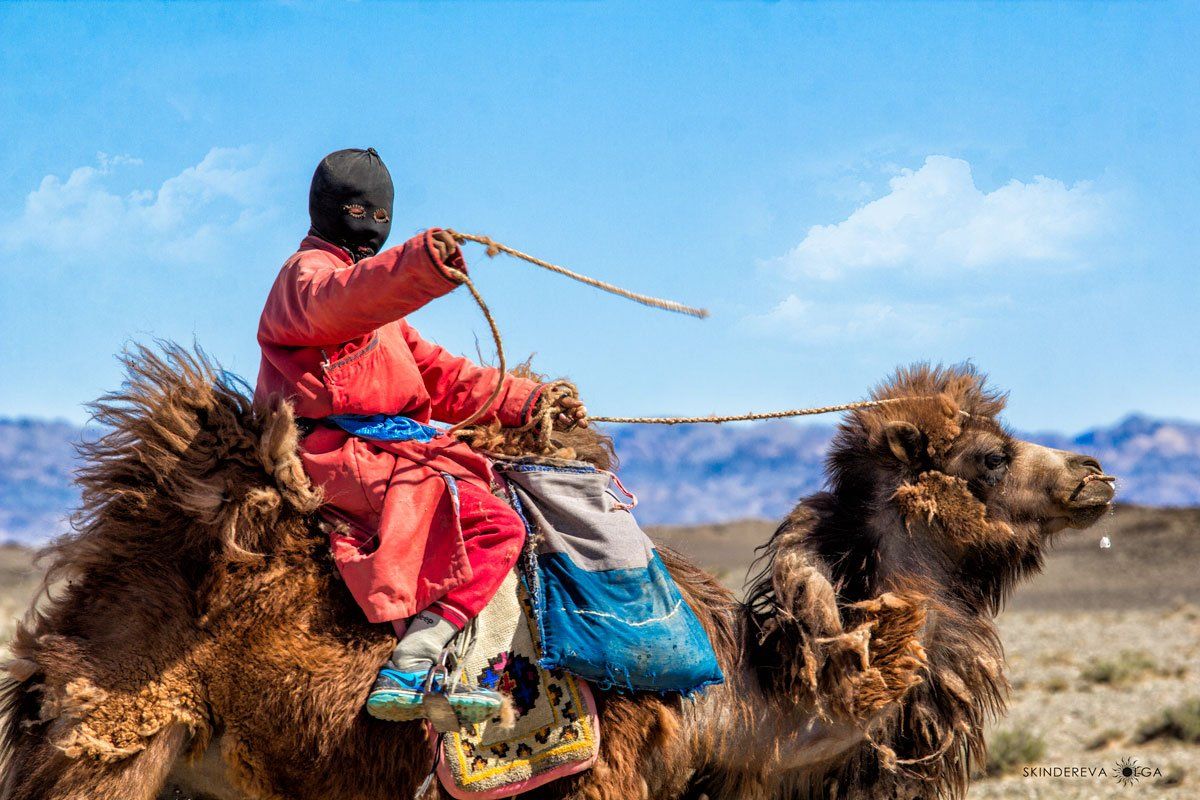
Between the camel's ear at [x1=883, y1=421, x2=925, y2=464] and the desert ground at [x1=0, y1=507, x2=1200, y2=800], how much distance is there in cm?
93

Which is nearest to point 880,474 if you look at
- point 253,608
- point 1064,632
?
point 253,608

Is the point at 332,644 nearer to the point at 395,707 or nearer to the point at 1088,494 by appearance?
the point at 395,707

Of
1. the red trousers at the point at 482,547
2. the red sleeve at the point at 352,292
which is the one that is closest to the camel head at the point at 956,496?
the red trousers at the point at 482,547

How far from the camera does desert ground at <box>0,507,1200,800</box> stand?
9344 millimetres

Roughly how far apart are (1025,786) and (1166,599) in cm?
2665

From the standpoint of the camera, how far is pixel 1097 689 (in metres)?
14.4

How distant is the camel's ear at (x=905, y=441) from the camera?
16.0 ft

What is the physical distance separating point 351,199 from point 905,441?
244 cm

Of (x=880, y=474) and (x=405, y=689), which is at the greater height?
(x=880, y=474)

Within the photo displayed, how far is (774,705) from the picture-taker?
173 inches

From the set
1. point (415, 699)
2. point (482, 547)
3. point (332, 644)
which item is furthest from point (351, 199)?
point (415, 699)

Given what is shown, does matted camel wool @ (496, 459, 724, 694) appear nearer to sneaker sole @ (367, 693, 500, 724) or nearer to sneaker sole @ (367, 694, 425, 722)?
sneaker sole @ (367, 693, 500, 724)

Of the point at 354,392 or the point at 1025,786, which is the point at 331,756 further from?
the point at 1025,786

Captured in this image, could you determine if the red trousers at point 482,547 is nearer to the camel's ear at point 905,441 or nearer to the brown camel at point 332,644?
the brown camel at point 332,644
